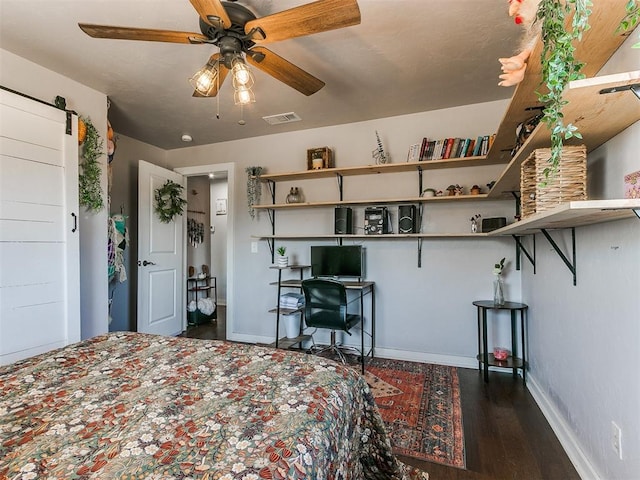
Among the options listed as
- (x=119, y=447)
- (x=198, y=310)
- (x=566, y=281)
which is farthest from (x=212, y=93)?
(x=198, y=310)

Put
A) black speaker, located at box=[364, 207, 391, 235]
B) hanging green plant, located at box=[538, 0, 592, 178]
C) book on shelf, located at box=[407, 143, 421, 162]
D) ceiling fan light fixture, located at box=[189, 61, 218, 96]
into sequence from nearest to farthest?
hanging green plant, located at box=[538, 0, 592, 178], ceiling fan light fixture, located at box=[189, 61, 218, 96], book on shelf, located at box=[407, 143, 421, 162], black speaker, located at box=[364, 207, 391, 235]

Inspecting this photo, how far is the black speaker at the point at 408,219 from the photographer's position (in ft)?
10.2

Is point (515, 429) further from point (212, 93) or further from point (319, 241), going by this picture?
point (212, 93)

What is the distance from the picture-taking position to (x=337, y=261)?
3.34m

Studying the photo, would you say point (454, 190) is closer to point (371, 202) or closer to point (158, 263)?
point (371, 202)

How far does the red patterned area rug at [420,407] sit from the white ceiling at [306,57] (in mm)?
2412

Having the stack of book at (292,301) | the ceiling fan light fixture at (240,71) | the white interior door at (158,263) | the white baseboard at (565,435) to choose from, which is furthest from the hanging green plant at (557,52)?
the white interior door at (158,263)

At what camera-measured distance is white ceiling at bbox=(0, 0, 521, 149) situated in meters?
1.82

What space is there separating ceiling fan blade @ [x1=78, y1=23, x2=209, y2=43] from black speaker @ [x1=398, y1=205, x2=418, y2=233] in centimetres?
217

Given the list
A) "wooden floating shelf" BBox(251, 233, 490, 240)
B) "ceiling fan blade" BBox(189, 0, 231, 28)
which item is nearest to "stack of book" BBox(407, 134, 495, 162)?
"wooden floating shelf" BBox(251, 233, 490, 240)

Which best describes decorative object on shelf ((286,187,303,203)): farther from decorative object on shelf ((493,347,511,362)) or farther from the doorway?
decorative object on shelf ((493,347,511,362))

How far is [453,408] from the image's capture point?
7.47ft

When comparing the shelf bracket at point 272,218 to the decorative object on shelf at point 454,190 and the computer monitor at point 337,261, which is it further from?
the decorative object on shelf at point 454,190

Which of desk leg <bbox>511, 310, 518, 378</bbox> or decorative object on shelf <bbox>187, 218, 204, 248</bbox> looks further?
decorative object on shelf <bbox>187, 218, 204, 248</bbox>
